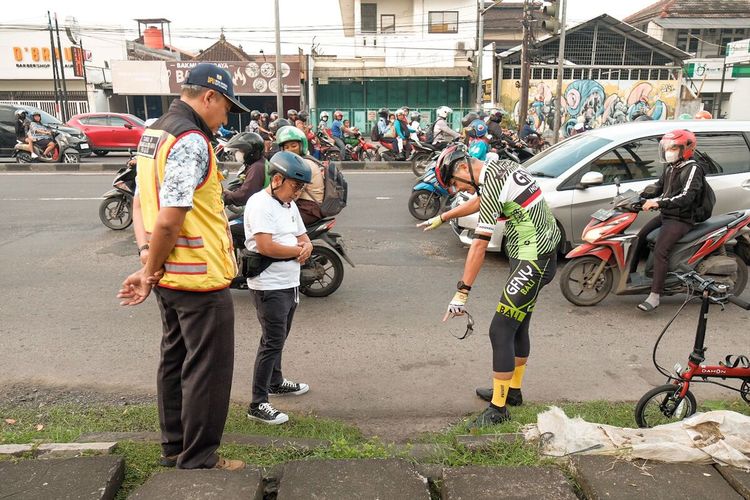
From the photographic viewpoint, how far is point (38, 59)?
105 ft

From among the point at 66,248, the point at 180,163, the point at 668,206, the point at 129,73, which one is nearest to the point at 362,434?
the point at 180,163

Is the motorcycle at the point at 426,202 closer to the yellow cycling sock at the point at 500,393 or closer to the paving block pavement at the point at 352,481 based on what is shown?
the yellow cycling sock at the point at 500,393

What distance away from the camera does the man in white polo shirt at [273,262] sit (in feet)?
11.2

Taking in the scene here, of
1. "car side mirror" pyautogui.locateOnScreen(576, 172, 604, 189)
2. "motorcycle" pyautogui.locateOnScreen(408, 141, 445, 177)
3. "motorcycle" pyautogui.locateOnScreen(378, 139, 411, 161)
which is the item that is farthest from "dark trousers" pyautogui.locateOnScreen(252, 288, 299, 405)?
"motorcycle" pyautogui.locateOnScreen(378, 139, 411, 161)

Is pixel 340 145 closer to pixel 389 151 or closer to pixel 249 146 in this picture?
pixel 389 151

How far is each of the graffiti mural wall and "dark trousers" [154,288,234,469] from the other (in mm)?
29374

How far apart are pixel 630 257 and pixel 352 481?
13.5ft

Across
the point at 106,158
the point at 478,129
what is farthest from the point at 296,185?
the point at 106,158

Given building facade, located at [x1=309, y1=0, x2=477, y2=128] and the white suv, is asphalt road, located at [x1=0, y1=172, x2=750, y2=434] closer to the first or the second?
the white suv

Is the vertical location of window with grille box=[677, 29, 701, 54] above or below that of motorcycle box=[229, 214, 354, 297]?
above

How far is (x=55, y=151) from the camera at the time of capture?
53.7 feet

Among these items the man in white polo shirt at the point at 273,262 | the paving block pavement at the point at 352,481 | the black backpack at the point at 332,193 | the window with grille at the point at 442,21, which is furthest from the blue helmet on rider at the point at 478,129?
the window with grille at the point at 442,21

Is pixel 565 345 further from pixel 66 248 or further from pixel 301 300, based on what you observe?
pixel 66 248

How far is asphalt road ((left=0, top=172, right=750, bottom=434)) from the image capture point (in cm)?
394
